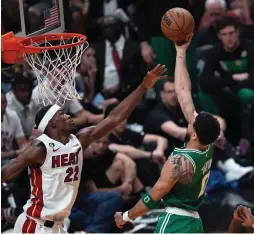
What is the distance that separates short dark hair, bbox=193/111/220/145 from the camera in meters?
6.54

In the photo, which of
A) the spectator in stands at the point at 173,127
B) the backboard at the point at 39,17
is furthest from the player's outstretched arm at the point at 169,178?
the spectator in stands at the point at 173,127

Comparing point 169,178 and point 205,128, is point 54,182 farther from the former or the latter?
point 205,128

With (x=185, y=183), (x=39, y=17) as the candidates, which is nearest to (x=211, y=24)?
(x=39, y=17)

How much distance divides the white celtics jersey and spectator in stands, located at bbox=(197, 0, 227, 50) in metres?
4.26

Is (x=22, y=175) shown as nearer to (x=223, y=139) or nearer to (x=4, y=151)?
(x=4, y=151)

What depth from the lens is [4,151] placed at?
9641 millimetres

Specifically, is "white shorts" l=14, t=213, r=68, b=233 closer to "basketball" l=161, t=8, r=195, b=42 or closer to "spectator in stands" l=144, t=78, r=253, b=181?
"basketball" l=161, t=8, r=195, b=42

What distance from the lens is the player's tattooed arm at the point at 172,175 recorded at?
6.46 metres

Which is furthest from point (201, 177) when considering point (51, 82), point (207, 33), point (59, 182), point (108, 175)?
point (207, 33)

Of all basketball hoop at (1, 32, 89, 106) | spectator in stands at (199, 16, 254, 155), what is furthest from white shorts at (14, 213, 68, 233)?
spectator in stands at (199, 16, 254, 155)

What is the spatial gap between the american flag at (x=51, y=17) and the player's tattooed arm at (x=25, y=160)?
1321 mm

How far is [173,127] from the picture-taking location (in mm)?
10086

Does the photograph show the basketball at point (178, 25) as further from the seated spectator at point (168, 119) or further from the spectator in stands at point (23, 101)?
the spectator in stands at point (23, 101)

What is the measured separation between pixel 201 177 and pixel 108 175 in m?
3.01
